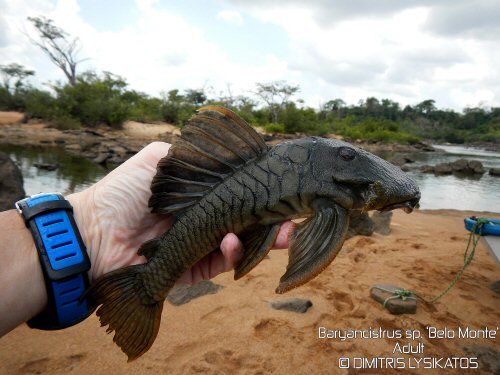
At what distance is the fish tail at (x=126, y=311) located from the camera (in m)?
1.81

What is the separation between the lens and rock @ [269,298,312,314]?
13.7 feet

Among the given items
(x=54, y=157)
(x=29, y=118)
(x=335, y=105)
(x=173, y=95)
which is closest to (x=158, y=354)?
(x=54, y=157)

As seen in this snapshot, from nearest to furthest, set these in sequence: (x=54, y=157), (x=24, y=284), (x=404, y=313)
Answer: (x=24, y=284), (x=404, y=313), (x=54, y=157)

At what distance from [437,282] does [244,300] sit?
119 inches

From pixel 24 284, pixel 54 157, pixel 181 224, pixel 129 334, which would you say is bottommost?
pixel 54 157

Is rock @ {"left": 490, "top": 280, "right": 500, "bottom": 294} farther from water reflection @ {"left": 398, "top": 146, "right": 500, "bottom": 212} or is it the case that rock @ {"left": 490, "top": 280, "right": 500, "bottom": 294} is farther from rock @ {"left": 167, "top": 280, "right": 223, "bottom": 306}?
water reflection @ {"left": 398, "top": 146, "right": 500, "bottom": 212}

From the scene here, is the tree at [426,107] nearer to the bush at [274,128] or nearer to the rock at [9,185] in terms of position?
the bush at [274,128]

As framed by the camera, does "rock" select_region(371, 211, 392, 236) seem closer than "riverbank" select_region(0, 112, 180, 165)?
Yes

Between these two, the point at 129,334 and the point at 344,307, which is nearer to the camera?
the point at 129,334

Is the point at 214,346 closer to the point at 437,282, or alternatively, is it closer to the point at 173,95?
the point at 437,282

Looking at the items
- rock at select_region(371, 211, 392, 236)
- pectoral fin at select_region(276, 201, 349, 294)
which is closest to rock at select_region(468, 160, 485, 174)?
rock at select_region(371, 211, 392, 236)

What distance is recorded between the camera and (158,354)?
334 centimetres

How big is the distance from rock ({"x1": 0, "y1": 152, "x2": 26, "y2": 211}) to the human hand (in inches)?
200

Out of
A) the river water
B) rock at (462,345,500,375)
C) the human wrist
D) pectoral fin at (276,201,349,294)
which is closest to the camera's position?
pectoral fin at (276,201,349,294)
